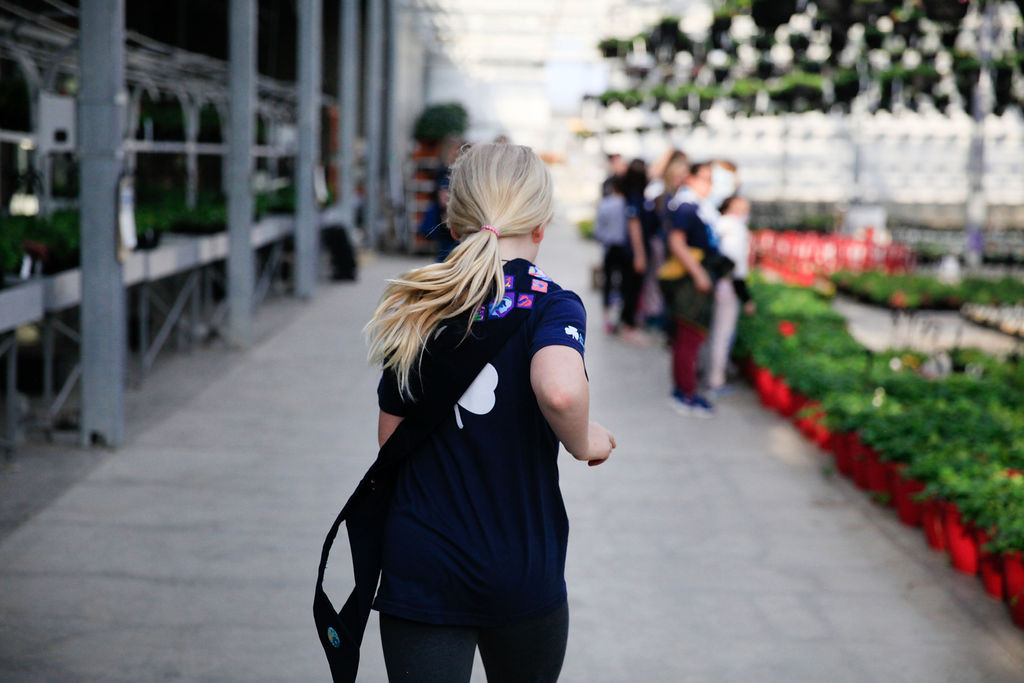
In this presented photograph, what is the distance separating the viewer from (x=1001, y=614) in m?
4.38

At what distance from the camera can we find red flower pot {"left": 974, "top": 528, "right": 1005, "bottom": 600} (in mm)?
4473

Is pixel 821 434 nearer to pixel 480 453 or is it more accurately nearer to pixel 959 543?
pixel 959 543

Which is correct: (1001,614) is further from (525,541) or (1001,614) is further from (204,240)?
(204,240)

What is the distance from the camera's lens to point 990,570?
452 cm

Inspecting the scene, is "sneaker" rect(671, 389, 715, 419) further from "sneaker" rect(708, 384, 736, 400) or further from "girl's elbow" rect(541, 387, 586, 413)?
"girl's elbow" rect(541, 387, 586, 413)

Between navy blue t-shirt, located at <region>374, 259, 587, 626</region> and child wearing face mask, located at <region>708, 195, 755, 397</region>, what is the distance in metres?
6.33

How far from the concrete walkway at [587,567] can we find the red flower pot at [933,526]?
6cm

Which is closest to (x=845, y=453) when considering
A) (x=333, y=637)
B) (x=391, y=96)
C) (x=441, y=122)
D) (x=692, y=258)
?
(x=692, y=258)

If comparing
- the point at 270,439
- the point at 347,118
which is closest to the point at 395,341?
the point at 270,439

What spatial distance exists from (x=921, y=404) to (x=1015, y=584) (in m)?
2.30

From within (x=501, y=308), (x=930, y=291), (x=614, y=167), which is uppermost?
(x=614, y=167)

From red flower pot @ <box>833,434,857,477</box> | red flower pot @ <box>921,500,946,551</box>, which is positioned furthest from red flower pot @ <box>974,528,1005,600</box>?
red flower pot @ <box>833,434,857,477</box>

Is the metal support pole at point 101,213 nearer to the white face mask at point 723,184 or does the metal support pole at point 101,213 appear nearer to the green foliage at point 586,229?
the white face mask at point 723,184

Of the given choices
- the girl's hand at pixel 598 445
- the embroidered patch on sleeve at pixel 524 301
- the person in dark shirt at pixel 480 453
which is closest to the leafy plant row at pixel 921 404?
the girl's hand at pixel 598 445
